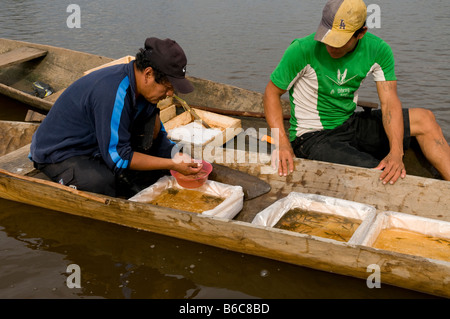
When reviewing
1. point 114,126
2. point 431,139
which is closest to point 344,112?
point 431,139

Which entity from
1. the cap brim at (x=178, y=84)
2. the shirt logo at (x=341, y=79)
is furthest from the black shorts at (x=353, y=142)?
the cap brim at (x=178, y=84)

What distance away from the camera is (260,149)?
5.04 meters

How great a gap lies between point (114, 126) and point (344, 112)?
210 centimetres

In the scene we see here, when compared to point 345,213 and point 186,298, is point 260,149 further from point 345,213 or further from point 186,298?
point 186,298

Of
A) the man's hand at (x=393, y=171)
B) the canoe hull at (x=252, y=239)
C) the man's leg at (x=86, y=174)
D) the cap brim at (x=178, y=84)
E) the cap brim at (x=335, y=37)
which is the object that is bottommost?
the canoe hull at (x=252, y=239)

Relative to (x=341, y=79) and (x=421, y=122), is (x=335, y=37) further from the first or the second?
(x=421, y=122)

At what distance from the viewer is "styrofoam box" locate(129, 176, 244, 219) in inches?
143

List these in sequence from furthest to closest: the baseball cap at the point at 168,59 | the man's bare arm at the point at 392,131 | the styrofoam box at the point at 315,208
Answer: the man's bare arm at the point at 392,131 → the styrofoam box at the point at 315,208 → the baseball cap at the point at 168,59

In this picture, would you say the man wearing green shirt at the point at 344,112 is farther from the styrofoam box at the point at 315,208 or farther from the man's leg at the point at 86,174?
the man's leg at the point at 86,174

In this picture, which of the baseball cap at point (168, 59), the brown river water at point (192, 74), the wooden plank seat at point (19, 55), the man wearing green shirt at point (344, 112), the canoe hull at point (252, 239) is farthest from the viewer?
the wooden plank seat at point (19, 55)

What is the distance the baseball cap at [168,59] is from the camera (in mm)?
3127

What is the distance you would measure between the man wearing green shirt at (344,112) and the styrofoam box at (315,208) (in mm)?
358

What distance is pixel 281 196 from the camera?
13.6 feet
